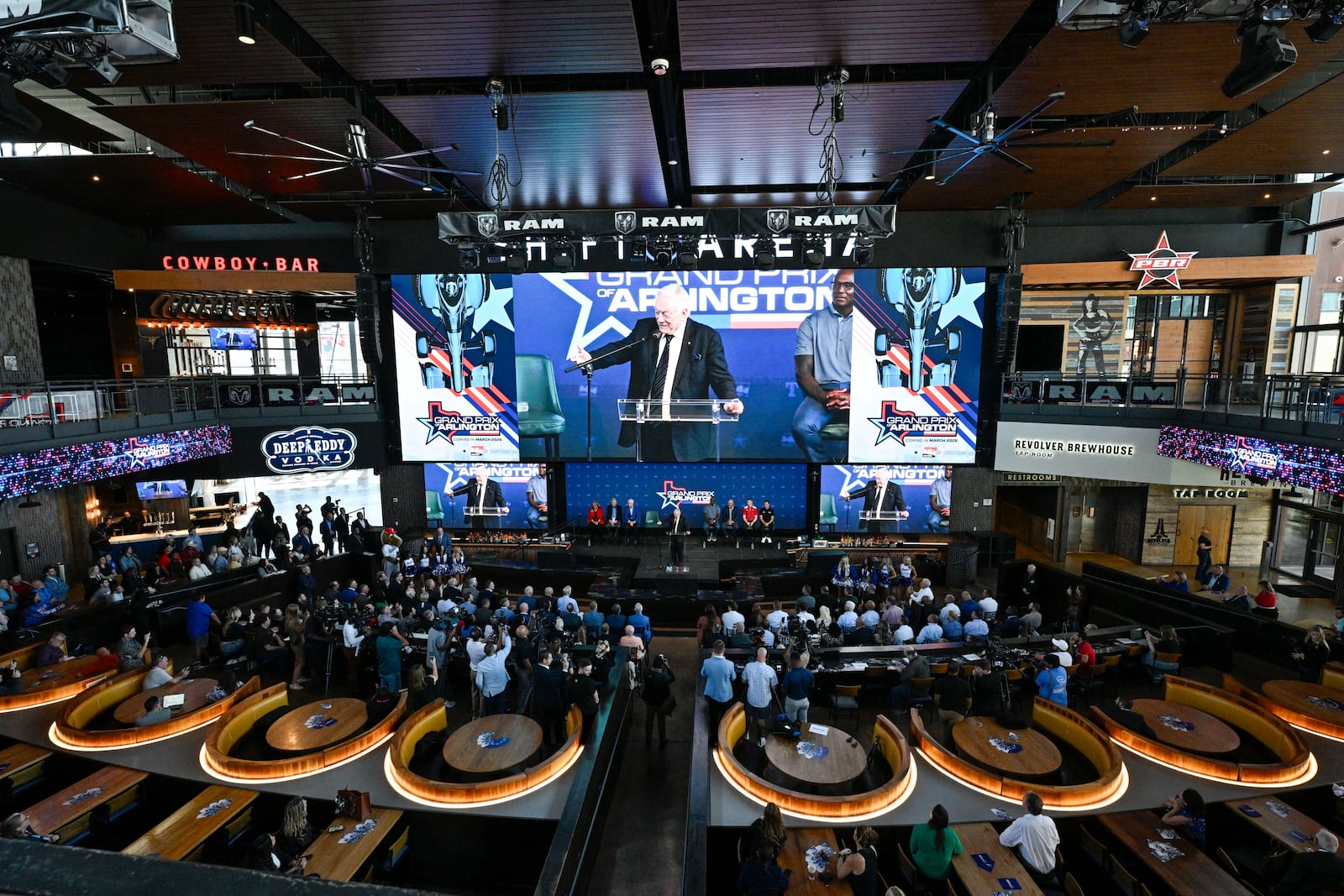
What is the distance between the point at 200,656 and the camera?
10828mm

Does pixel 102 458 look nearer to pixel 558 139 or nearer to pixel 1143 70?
pixel 558 139

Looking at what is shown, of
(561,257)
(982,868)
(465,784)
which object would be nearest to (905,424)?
(561,257)

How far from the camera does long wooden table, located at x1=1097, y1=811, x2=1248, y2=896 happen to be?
5328 mm

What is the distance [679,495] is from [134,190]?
13.8m

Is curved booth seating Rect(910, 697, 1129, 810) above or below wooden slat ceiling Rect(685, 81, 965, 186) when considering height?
below

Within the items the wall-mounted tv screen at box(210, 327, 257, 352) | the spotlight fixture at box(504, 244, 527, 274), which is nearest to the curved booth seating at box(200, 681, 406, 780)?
the spotlight fixture at box(504, 244, 527, 274)

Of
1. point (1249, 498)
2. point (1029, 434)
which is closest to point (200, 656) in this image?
point (1029, 434)

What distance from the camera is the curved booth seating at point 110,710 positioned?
7.33 m

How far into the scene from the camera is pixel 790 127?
1061cm

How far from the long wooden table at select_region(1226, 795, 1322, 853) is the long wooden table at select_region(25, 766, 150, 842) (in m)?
10.8

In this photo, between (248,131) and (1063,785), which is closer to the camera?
(1063,785)

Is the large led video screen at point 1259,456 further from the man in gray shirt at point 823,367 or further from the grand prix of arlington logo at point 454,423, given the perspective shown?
the grand prix of arlington logo at point 454,423

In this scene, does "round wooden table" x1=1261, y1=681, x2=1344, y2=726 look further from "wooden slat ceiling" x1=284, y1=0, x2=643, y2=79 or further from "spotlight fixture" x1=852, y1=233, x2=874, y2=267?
"wooden slat ceiling" x1=284, y1=0, x2=643, y2=79

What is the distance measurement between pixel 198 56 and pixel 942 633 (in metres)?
12.8
